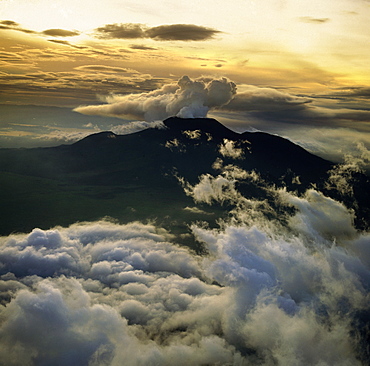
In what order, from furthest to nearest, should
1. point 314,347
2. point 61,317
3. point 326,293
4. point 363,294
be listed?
1. point 363,294
2. point 326,293
3. point 314,347
4. point 61,317

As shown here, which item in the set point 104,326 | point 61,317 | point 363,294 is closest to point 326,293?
point 363,294

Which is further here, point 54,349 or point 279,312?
point 279,312

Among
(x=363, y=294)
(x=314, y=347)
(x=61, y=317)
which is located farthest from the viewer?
(x=363, y=294)

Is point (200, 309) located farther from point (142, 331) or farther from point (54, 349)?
point (54, 349)

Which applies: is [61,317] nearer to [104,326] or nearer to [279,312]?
[104,326]

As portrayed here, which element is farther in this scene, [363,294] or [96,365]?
[363,294]

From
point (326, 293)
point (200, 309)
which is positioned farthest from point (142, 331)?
point (326, 293)

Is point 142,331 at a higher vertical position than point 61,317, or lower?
lower

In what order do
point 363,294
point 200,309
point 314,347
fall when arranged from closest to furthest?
point 314,347 < point 200,309 < point 363,294

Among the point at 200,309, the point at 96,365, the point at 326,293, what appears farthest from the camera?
the point at 326,293
